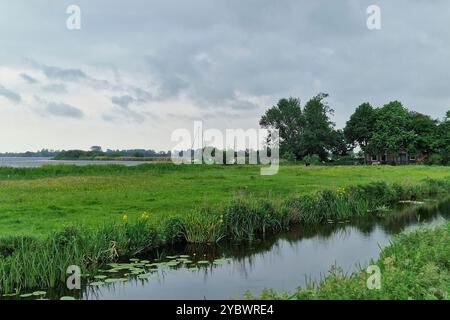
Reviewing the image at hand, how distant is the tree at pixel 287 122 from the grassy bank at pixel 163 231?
2138 inches

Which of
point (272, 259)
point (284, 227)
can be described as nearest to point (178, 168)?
point (284, 227)

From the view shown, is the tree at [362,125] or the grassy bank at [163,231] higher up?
the tree at [362,125]

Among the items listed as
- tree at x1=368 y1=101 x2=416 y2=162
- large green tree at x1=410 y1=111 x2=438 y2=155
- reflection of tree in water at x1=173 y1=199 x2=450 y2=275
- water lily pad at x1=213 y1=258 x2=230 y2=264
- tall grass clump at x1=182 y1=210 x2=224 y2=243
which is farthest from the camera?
large green tree at x1=410 y1=111 x2=438 y2=155

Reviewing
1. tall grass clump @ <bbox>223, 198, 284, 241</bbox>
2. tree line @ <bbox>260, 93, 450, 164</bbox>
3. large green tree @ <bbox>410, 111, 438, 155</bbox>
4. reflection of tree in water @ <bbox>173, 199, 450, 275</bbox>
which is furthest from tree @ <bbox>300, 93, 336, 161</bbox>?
tall grass clump @ <bbox>223, 198, 284, 241</bbox>

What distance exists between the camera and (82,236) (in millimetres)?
10898

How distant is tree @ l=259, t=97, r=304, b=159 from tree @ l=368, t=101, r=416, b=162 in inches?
537

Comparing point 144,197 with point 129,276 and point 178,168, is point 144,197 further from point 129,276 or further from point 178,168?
point 178,168

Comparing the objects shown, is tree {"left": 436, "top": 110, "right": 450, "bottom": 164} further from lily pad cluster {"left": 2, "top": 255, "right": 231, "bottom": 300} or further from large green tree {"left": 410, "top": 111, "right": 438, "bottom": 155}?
lily pad cluster {"left": 2, "top": 255, "right": 231, "bottom": 300}

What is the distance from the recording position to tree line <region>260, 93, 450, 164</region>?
6512 centimetres

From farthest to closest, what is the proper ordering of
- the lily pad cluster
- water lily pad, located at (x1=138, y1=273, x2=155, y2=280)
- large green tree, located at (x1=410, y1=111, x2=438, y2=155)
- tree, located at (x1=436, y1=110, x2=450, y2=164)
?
large green tree, located at (x1=410, y1=111, x2=438, y2=155) < tree, located at (x1=436, y1=110, x2=450, y2=164) < water lily pad, located at (x1=138, y1=273, x2=155, y2=280) < the lily pad cluster

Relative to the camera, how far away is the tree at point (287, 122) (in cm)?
7738

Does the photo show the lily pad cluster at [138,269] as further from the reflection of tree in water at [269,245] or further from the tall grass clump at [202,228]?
the tall grass clump at [202,228]

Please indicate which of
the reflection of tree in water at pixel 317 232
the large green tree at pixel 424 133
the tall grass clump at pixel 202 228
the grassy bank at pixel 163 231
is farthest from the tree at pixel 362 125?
the tall grass clump at pixel 202 228
